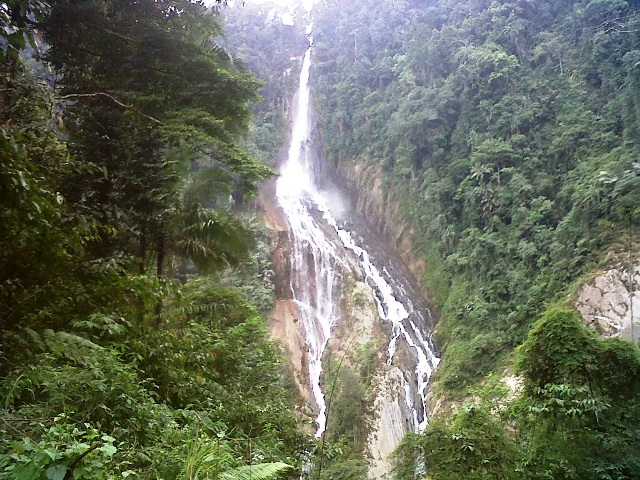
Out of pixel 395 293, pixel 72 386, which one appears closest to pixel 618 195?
pixel 395 293

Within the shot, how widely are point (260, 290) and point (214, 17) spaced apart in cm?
1412

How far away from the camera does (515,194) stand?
1750 centimetres

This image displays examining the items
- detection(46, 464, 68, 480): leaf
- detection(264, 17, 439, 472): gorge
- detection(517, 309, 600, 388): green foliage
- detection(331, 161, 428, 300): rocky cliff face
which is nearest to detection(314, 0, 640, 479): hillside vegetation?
detection(517, 309, 600, 388): green foliage

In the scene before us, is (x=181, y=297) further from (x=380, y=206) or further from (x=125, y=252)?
(x=380, y=206)

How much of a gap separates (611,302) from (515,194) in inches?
249

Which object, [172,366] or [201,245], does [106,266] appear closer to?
[172,366]

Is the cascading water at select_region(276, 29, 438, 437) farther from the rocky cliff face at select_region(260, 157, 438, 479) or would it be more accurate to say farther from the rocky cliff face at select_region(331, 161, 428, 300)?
the rocky cliff face at select_region(331, 161, 428, 300)

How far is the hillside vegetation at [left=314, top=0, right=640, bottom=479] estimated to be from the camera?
507 centimetres

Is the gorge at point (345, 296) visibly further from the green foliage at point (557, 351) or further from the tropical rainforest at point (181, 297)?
the green foliage at point (557, 351)

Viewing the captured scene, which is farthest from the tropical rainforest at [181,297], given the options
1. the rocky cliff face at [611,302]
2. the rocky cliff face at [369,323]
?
the rocky cliff face at [369,323]

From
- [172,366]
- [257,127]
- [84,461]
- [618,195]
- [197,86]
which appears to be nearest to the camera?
[84,461]

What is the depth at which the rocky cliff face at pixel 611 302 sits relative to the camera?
1182 cm

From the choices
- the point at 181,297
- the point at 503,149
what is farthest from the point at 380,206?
the point at 181,297

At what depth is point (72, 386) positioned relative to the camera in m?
2.73
